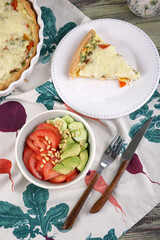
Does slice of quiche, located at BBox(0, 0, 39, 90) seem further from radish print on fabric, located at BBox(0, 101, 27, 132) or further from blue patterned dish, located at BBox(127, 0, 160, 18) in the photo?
blue patterned dish, located at BBox(127, 0, 160, 18)

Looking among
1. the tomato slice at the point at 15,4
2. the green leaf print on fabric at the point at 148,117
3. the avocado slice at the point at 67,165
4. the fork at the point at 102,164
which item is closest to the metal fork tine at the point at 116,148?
the fork at the point at 102,164

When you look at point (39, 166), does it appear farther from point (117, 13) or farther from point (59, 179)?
point (117, 13)

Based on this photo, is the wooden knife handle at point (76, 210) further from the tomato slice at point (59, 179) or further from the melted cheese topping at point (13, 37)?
the melted cheese topping at point (13, 37)

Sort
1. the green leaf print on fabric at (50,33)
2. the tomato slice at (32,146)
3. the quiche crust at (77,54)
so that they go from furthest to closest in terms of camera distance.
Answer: the green leaf print on fabric at (50,33), the quiche crust at (77,54), the tomato slice at (32,146)

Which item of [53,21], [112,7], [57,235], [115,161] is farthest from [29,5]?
[57,235]

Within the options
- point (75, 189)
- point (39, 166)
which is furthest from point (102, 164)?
point (39, 166)

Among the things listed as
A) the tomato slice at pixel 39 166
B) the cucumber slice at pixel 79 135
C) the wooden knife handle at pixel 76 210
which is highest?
the cucumber slice at pixel 79 135

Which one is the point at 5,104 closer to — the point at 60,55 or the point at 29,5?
the point at 60,55
